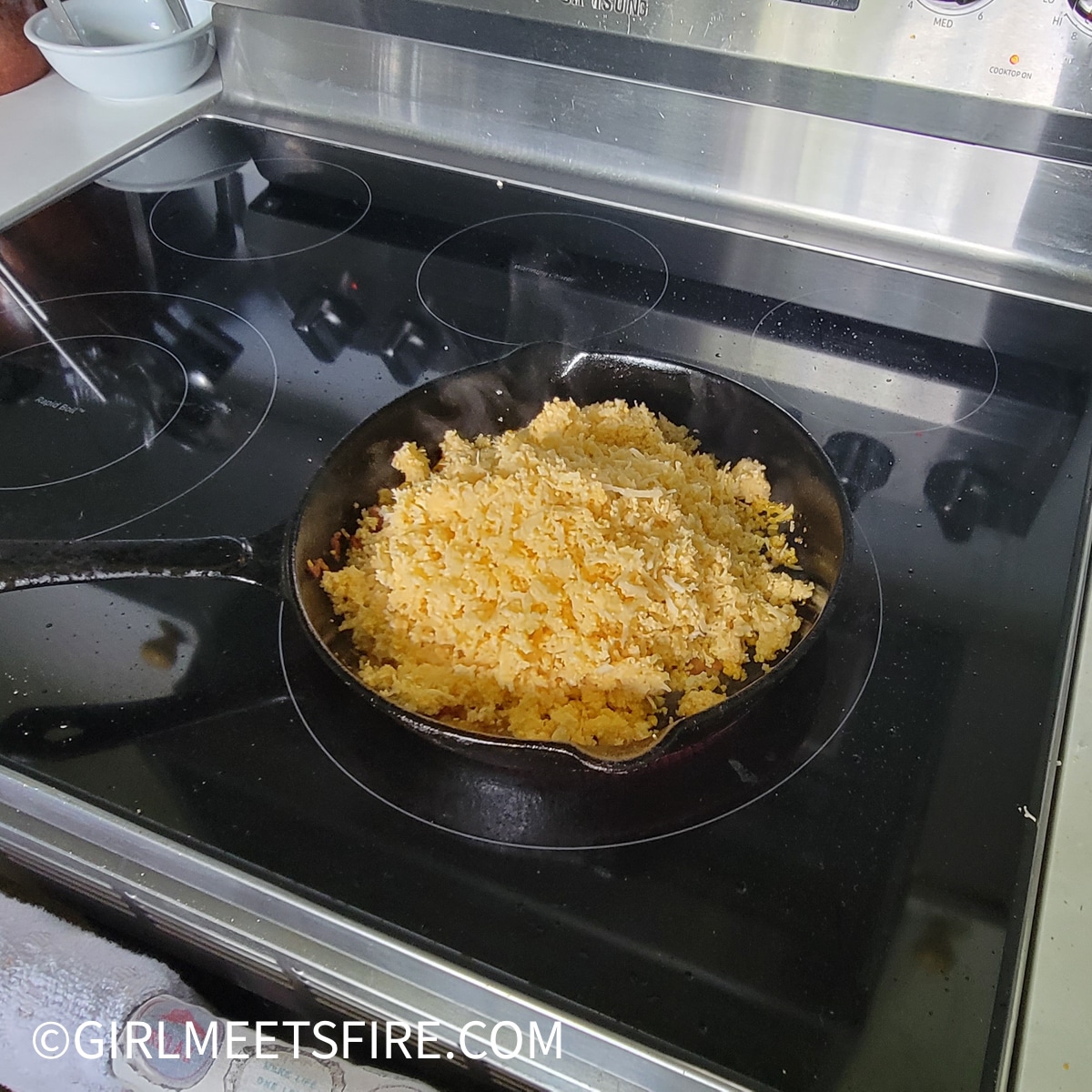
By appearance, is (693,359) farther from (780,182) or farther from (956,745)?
(956,745)

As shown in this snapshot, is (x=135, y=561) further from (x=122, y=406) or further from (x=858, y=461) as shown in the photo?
(x=858, y=461)

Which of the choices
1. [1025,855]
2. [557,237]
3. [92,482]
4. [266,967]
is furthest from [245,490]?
[1025,855]

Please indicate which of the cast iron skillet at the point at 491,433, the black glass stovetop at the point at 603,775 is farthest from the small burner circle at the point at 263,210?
the cast iron skillet at the point at 491,433

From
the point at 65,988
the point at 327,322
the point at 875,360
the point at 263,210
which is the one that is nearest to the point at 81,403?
the point at 327,322

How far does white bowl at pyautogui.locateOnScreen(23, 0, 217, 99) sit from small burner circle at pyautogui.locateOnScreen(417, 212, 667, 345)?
1.45ft

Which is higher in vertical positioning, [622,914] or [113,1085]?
[622,914]

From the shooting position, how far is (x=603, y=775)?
1.69 ft

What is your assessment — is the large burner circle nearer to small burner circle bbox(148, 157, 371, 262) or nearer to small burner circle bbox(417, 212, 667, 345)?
small burner circle bbox(417, 212, 667, 345)

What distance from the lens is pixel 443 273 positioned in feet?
3.03

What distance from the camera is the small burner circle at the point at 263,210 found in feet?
3.13

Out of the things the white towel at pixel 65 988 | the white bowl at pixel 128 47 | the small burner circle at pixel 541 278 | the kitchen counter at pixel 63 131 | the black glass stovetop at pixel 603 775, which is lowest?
the white towel at pixel 65 988

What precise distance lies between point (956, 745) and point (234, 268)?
78cm
